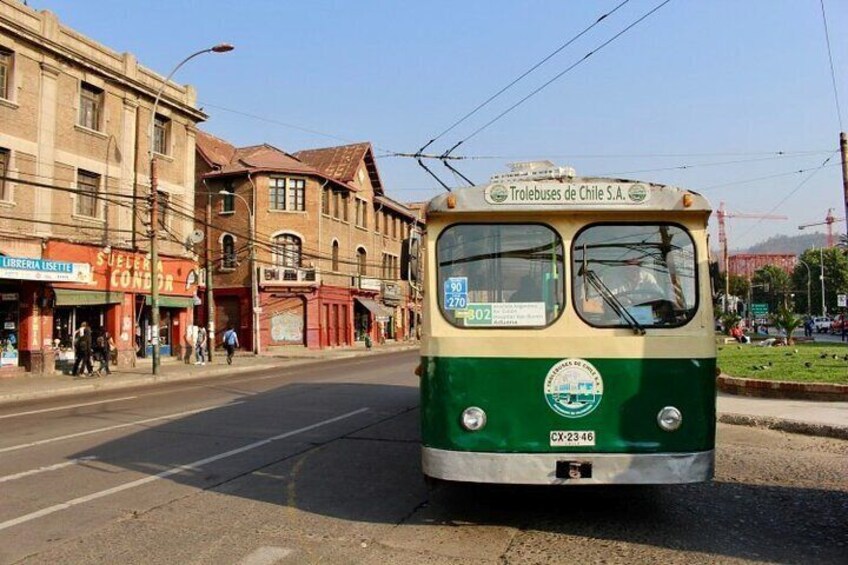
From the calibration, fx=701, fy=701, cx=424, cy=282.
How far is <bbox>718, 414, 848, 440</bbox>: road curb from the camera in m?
10.2

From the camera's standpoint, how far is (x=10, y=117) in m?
23.4

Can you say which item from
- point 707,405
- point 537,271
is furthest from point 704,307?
point 537,271

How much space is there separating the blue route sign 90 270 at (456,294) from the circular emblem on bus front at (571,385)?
34.7 inches

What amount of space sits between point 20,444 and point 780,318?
83.5ft

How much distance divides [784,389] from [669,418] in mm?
9769

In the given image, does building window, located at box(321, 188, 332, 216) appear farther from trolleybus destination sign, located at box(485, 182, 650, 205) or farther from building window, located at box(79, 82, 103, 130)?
trolleybus destination sign, located at box(485, 182, 650, 205)

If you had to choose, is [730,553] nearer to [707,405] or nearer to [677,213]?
[707,405]

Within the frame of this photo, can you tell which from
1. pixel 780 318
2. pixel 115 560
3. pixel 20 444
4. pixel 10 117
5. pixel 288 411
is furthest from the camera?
pixel 780 318

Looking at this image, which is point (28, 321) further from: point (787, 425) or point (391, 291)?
point (391, 291)

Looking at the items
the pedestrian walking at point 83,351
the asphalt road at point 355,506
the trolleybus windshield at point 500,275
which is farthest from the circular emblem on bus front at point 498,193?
the pedestrian walking at point 83,351

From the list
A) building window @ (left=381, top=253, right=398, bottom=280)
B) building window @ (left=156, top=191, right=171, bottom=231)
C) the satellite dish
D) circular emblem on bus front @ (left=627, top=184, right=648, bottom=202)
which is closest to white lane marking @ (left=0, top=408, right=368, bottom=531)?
circular emblem on bus front @ (left=627, top=184, right=648, bottom=202)

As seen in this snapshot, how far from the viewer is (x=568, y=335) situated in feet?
18.0

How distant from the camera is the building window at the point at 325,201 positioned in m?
47.0

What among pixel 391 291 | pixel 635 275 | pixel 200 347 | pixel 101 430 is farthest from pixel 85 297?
pixel 391 291
